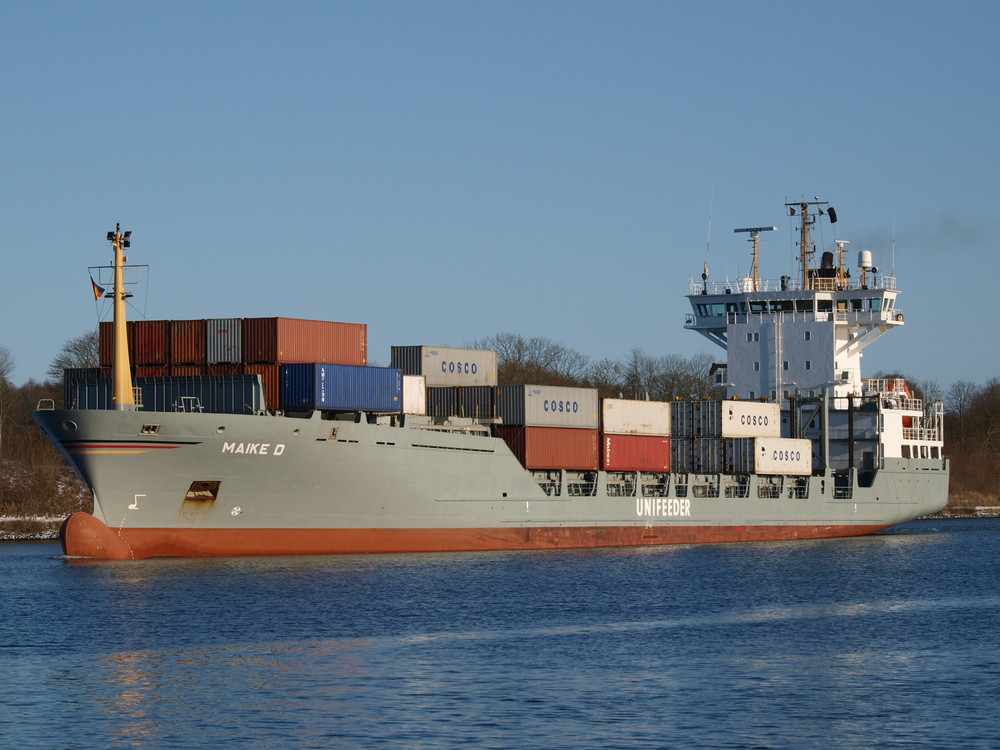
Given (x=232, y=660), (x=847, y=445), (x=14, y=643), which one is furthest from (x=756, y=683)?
(x=847, y=445)

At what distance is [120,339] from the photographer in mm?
41625

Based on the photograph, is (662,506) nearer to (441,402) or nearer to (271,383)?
(441,402)

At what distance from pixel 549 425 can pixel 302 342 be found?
10811 millimetres

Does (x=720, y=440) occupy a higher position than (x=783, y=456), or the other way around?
(x=720, y=440)

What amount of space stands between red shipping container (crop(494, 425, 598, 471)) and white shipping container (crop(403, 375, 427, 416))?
12.6ft

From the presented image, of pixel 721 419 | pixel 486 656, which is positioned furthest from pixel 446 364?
pixel 486 656

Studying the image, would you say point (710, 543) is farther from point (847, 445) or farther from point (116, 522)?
point (116, 522)

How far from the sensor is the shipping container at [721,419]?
5747 cm

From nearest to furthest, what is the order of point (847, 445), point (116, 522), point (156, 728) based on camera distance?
point (156, 728) < point (116, 522) < point (847, 445)

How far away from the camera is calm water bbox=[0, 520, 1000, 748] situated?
1997 cm

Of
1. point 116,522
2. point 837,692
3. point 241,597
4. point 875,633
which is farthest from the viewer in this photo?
point 116,522

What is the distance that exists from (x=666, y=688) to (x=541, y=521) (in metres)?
26.5

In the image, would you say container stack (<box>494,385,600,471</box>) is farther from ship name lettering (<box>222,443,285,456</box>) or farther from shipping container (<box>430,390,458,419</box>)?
ship name lettering (<box>222,443,285,456</box>)

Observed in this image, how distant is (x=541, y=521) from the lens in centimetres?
4941
